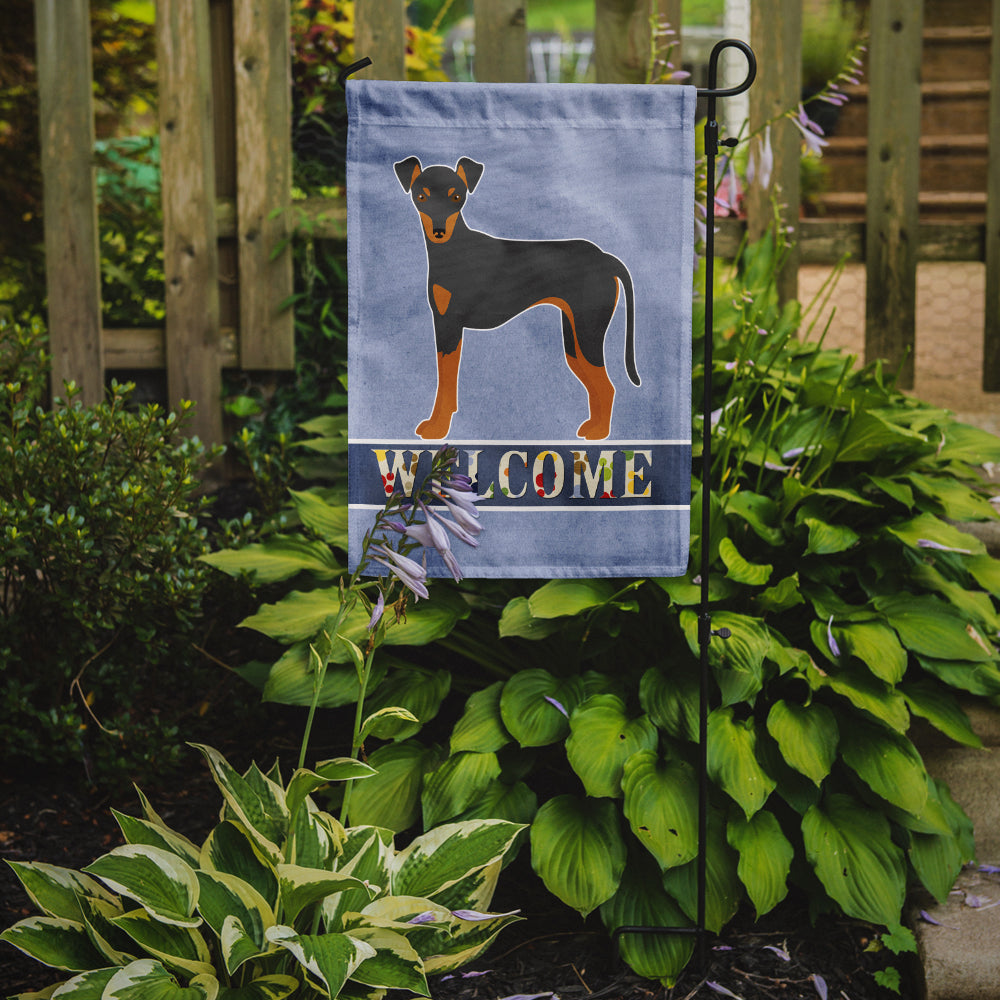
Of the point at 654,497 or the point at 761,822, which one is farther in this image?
the point at 761,822

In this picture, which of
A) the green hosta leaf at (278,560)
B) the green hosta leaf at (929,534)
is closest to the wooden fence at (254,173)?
the green hosta leaf at (278,560)

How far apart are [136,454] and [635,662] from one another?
4.08 feet

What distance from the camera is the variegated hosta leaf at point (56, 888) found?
1575 mm

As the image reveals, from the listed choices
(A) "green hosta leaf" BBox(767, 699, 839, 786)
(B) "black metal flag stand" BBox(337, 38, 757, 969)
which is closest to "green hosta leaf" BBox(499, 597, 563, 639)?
(B) "black metal flag stand" BBox(337, 38, 757, 969)

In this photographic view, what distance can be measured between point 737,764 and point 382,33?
7.90ft

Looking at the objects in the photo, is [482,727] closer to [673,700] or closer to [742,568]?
[673,700]

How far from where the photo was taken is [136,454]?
2.33 metres

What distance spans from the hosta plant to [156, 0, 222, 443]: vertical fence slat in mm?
1867

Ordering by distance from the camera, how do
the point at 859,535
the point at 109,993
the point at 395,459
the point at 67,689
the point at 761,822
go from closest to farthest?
1. the point at 109,993
2. the point at 395,459
3. the point at 761,822
4. the point at 859,535
5. the point at 67,689

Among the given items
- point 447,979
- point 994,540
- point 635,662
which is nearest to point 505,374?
point 635,662

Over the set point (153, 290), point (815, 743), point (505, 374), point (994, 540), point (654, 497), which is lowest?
point (815, 743)

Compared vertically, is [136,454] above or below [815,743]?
above

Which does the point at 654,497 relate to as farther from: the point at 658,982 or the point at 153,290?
the point at 153,290

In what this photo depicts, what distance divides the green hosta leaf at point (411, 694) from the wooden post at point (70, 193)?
5.45ft
